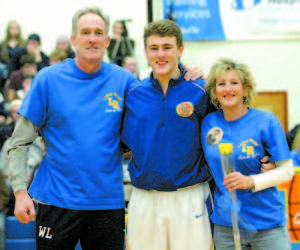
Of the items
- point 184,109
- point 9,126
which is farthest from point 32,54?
point 184,109

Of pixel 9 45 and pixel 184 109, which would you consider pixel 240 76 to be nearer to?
pixel 184 109

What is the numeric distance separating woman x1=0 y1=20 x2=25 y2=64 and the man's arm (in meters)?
6.15

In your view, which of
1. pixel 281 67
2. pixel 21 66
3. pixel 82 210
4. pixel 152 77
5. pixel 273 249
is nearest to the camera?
pixel 273 249

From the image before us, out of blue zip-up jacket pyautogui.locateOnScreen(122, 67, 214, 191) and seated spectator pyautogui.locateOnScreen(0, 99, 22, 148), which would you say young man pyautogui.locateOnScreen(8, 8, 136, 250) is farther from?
seated spectator pyautogui.locateOnScreen(0, 99, 22, 148)

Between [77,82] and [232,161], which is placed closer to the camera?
[232,161]

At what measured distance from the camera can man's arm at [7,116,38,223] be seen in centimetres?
326

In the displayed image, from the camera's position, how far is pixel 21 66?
8.52 metres

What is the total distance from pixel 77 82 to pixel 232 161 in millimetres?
1105

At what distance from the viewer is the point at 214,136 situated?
10.4 ft

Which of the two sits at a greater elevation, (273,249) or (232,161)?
(232,161)

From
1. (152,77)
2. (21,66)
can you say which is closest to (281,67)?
(21,66)

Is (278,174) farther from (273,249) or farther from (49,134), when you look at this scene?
(49,134)

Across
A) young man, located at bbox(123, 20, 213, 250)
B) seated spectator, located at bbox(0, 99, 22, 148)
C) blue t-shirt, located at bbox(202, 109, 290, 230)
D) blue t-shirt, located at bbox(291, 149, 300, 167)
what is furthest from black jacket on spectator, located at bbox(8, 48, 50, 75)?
blue t-shirt, located at bbox(202, 109, 290, 230)

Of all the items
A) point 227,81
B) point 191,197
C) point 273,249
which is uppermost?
point 227,81
